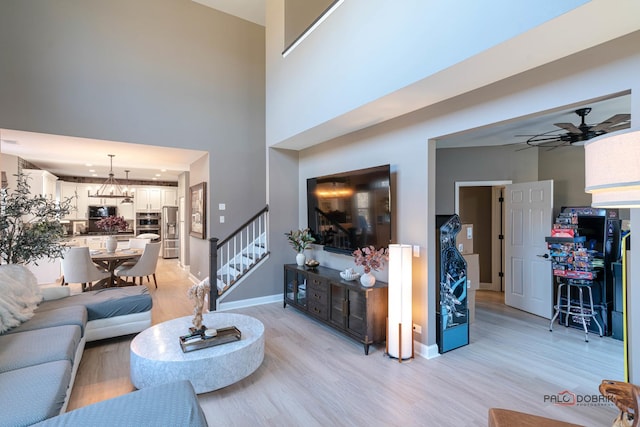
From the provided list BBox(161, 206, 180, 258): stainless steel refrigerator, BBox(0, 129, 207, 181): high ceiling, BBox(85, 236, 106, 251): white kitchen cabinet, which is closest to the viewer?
BBox(0, 129, 207, 181): high ceiling

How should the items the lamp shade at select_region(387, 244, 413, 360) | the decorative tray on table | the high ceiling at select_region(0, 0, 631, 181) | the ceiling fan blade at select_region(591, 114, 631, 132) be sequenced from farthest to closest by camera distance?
the high ceiling at select_region(0, 0, 631, 181)
the lamp shade at select_region(387, 244, 413, 360)
the ceiling fan blade at select_region(591, 114, 631, 132)
the decorative tray on table

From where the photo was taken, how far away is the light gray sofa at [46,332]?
170 centimetres

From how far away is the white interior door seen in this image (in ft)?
14.9

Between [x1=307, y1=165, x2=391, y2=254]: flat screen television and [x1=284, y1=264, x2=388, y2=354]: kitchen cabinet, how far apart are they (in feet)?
1.70

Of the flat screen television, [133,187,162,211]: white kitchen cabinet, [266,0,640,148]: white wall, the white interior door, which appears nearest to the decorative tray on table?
the flat screen television

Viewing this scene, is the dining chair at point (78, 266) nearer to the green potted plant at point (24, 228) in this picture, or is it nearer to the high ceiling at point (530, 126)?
the green potted plant at point (24, 228)

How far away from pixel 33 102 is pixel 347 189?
14.4ft

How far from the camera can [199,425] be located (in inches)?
59.7

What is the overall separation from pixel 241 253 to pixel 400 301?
3.15m

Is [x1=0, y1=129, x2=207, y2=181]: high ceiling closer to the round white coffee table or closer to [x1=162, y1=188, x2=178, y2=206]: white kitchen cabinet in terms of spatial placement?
[x1=162, y1=188, x2=178, y2=206]: white kitchen cabinet

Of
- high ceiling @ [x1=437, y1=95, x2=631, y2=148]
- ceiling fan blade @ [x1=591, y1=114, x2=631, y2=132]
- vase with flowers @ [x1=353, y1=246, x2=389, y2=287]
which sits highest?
high ceiling @ [x1=437, y1=95, x2=631, y2=148]

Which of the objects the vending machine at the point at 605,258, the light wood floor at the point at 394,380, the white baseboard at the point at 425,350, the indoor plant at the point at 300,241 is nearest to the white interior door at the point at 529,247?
the vending machine at the point at 605,258

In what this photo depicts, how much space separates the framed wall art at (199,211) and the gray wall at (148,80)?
0.30 metres

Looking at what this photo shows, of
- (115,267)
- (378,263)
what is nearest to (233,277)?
(115,267)
